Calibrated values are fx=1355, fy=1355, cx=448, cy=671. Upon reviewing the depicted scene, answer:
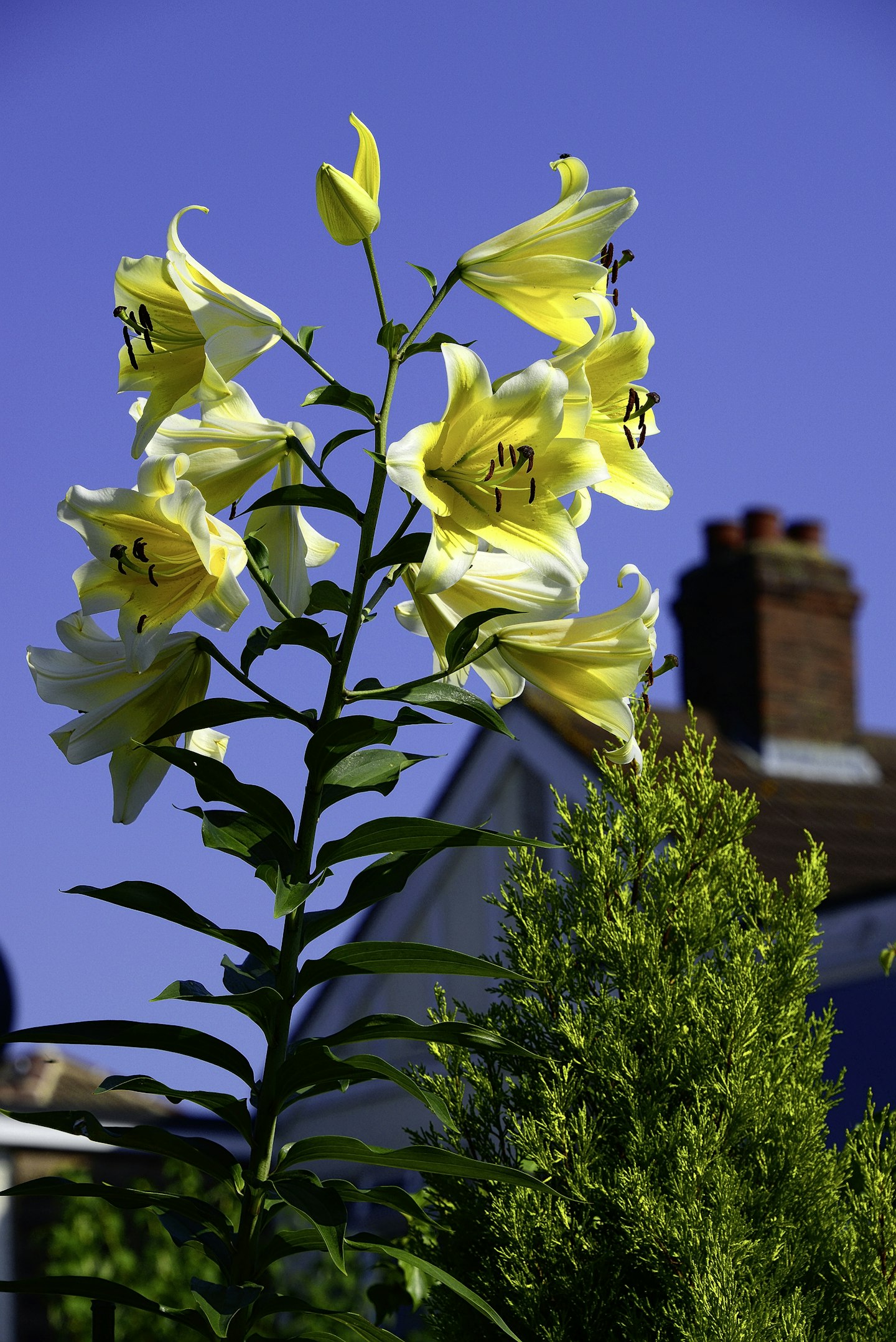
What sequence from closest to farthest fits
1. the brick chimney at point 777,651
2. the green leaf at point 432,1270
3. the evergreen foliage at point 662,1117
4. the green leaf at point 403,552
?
the green leaf at point 432,1270, the green leaf at point 403,552, the evergreen foliage at point 662,1117, the brick chimney at point 777,651

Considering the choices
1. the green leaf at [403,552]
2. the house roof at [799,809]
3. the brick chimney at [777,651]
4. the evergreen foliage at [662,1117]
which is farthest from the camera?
the brick chimney at [777,651]

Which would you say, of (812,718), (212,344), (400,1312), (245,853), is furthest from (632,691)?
(812,718)

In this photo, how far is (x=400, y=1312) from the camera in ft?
23.9

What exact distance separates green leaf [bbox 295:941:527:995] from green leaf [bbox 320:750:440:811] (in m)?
0.18

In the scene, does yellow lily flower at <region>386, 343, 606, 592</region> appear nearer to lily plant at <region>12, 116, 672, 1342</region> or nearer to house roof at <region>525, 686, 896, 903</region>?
lily plant at <region>12, 116, 672, 1342</region>

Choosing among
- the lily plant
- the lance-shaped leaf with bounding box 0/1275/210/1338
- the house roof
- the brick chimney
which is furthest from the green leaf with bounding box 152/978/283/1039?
the brick chimney

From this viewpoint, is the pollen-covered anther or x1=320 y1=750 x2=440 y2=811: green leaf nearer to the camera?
the pollen-covered anther

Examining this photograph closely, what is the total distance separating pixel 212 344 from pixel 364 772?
539 mm

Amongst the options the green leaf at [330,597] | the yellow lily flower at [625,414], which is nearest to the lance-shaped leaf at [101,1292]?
the green leaf at [330,597]

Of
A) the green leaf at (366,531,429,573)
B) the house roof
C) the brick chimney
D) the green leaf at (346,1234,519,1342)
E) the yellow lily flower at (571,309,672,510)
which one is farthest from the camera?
the brick chimney

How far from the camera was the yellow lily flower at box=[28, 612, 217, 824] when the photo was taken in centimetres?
164

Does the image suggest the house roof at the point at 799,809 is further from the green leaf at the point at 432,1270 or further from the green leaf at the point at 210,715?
the green leaf at the point at 210,715

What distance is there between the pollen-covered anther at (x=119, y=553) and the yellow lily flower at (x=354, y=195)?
1.59 feet

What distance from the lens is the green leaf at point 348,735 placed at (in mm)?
1580
